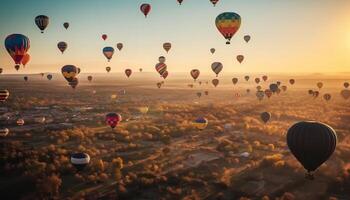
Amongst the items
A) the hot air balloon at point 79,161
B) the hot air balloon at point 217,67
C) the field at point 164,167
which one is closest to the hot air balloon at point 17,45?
the field at point 164,167

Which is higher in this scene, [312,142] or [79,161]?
[312,142]

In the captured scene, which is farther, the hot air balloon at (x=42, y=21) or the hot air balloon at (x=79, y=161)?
the hot air balloon at (x=42, y=21)

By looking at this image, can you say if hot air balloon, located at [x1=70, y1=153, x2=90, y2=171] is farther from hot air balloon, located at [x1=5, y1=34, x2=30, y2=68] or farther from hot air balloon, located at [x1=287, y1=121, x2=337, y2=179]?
hot air balloon, located at [x1=5, y1=34, x2=30, y2=68]

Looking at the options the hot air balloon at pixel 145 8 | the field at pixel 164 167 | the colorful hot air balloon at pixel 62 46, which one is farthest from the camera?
the colorful hot air balloon at pixel 62 46

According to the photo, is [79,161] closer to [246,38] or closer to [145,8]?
[145,8]

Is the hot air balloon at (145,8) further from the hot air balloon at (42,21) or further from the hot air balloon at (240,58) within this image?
the hot air balloon at (240,58)

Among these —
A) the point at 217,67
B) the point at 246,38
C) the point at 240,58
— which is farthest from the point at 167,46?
the point at 240,58

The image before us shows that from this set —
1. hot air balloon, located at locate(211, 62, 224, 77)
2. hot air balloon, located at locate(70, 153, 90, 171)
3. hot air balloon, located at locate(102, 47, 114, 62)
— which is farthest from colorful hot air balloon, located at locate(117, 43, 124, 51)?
hot air balloon, located at locate(70, 153, 90, 171)
